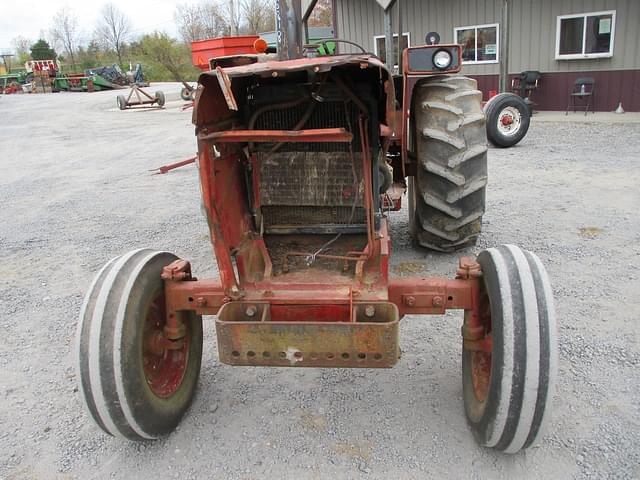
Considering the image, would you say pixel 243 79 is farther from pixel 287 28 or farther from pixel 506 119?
pixel 506 119

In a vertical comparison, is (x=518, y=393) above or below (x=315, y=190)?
below

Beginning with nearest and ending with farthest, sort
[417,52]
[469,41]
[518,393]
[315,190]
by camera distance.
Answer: [518,393]
[315,190]
[417,52]
[469,41]

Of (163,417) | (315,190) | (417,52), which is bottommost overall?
(163,417)

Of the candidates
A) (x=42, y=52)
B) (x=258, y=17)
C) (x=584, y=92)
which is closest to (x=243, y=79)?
(x=584, y=92)

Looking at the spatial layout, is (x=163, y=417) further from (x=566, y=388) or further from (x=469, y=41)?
(x=469, y=41)

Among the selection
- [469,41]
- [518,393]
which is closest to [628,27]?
[469,41]

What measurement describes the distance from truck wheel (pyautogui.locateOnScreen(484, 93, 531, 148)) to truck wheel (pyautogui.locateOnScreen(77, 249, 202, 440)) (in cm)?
809

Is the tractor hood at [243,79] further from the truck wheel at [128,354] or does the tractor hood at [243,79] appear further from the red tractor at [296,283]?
the truck wheel at [128,354]

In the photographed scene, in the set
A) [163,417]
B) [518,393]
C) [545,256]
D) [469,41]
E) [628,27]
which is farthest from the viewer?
[469,41]

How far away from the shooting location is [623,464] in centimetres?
255

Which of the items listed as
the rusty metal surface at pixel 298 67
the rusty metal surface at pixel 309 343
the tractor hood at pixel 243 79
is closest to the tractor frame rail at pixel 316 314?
the rusty metal surface at pixel 309 343

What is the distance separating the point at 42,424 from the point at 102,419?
0.77 metres

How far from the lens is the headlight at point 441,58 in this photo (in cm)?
436

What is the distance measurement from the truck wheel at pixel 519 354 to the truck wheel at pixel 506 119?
25.8ft
